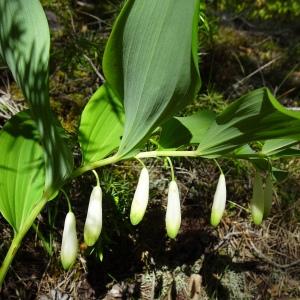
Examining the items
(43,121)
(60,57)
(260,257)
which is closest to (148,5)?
(43,121)

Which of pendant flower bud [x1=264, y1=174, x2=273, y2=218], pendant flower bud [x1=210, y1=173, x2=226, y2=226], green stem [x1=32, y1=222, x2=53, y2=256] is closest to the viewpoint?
pendant flower bud [x1=210, y1=173, x2=226, y2=226]

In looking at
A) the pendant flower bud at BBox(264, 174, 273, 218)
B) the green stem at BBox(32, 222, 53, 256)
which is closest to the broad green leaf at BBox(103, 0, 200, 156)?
the pendant flower bud at BBox(264, 174, 273, 218)

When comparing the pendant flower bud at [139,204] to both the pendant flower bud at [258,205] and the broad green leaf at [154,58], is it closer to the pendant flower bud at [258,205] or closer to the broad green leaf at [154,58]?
the broad green leaf at [154,58]

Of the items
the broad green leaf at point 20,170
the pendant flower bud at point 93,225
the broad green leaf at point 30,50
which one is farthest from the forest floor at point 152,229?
the broad green leaf at point 30,50

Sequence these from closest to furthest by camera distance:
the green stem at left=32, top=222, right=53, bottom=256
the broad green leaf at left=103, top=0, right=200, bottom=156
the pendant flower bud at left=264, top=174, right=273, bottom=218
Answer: the broad green leaf at left=103, top=0, right=200, bottom=156 → the pendant flower bud at left=264, top=174, right=273, bottom=218 → the green stem at left=32, top=222, right=53, bottom=256

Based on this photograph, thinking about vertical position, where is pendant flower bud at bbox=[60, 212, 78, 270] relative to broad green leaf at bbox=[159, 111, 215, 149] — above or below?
below

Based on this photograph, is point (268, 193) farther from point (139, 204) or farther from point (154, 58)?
point (154, 58)

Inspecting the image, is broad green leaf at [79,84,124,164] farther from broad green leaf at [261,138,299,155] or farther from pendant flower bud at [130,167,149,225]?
broad green leaf at [261,138,299,155]
